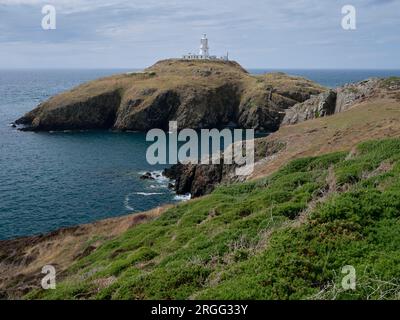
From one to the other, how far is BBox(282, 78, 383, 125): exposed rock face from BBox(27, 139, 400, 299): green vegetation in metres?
45.3

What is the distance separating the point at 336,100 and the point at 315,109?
4.52m

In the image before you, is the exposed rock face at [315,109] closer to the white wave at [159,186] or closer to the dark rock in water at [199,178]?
the dark rock in water at [199,178]

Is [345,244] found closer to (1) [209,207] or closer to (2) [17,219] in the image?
(1) [209,207]

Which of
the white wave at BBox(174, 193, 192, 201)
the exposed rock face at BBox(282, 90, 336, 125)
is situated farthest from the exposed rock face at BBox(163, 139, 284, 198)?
the exposed rock face at BBox(282, 90, 336, 125)

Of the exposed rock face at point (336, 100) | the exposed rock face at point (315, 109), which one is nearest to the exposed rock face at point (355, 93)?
the exposed rock face at point (336, 100)

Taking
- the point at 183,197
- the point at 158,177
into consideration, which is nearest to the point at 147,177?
the point at 158,177

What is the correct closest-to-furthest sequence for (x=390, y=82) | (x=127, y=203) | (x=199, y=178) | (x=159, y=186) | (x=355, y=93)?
(x=127, y=203) → (x=199, y=178) → (x=390, y=82) → (x=159, y=186) → (x=355, y=93)

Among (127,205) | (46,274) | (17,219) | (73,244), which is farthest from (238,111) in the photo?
(46,274)

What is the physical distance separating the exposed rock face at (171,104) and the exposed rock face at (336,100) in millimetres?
37369

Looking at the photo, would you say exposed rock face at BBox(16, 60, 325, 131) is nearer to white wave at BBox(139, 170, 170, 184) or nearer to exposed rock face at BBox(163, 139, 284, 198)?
white wave at BBox(139, 170, 170, 184)

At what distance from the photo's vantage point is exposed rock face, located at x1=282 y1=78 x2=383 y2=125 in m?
68.1

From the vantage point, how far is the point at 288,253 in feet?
49.3

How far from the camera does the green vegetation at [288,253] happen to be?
13.5 m

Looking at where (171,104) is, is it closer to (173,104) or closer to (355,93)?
(173,104)
